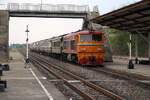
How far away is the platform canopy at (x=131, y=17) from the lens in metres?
24.2

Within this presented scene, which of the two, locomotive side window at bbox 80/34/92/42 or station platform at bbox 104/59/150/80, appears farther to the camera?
locomotive side window at bbox 80/34/92/42

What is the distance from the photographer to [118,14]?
2802 centimetres

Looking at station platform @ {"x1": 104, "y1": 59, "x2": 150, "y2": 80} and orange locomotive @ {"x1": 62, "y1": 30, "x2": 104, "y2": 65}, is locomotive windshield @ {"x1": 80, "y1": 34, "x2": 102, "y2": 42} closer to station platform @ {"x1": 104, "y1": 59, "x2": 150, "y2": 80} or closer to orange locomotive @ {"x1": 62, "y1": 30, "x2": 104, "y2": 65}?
orange locomotive @ {"x1": 62, "y1": 30, "x2": 104, "y2": 65}

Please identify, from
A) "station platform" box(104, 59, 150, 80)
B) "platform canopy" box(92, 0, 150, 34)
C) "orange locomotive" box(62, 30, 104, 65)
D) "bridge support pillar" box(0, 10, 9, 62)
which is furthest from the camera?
"bridge support pillar" box(0, 10, 9, 62)

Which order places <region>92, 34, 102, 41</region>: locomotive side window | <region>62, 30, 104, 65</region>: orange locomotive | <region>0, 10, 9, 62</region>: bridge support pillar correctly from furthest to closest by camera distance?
1. <region>0, 10, 9, 62</region>: bridge support pillar
2. <region>92, 34, 102, 41</region>: locomotive side window
3. <region>62, 30, 104, 65</region>: orange locomotive

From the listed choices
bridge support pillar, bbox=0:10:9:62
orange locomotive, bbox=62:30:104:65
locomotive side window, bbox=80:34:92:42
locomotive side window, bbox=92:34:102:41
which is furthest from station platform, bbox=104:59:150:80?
bridge support pillar, bbox=0:10:9:62

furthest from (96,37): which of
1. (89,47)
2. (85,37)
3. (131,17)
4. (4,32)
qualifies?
(4,32)

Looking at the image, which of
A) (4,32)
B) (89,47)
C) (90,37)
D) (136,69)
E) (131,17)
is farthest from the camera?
(4,32)

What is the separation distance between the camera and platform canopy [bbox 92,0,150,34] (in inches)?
955

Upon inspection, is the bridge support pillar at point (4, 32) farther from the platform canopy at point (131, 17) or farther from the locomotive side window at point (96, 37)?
the platform canopy at point (131, 17)

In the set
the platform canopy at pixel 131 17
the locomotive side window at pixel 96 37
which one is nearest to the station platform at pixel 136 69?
the locomotive side window at pixel 96 37

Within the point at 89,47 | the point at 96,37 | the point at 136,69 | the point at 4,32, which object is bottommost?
the point at 136,69

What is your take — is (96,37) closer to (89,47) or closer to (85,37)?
(85,37)

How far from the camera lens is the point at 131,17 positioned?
28.9m
